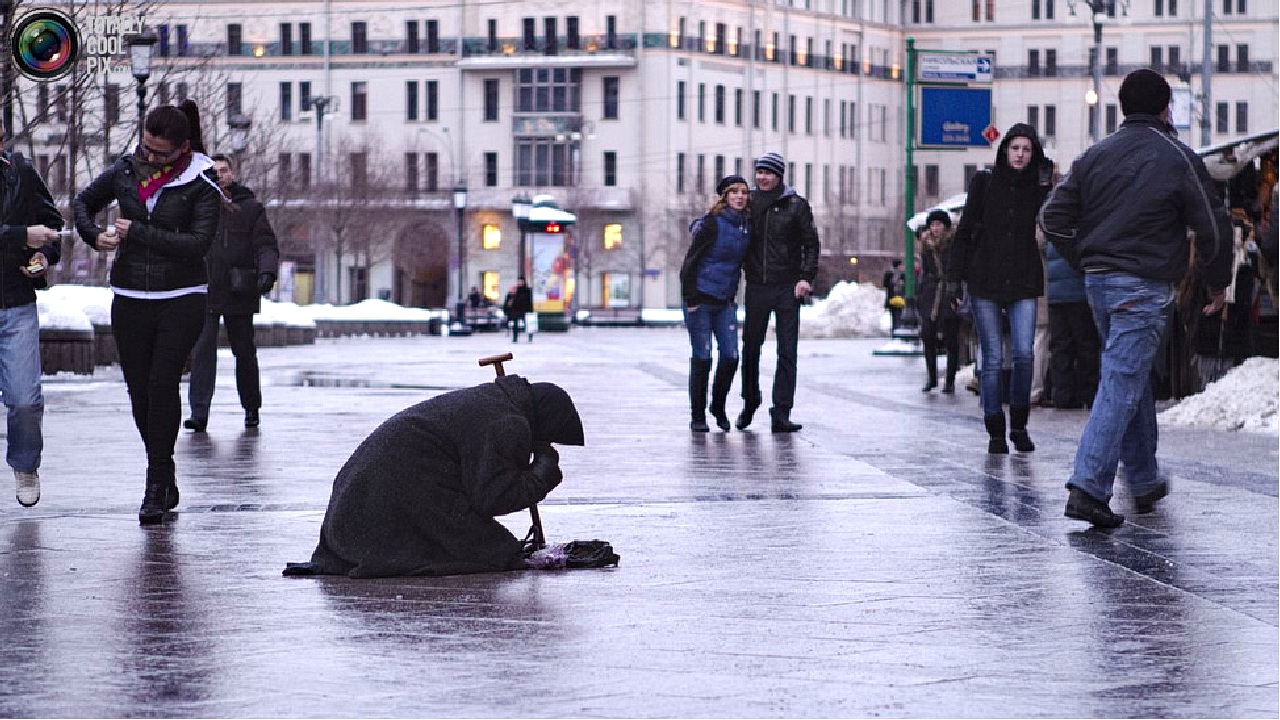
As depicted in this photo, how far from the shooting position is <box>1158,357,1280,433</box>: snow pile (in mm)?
16219

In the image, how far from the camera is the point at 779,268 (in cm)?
1625

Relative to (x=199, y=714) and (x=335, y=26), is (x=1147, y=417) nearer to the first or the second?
(x=199, y=714)

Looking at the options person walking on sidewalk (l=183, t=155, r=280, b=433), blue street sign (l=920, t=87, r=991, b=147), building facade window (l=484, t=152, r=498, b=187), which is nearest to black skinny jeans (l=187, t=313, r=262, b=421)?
person walking on sidewalk (l=183, t=155, r=280, b=433)

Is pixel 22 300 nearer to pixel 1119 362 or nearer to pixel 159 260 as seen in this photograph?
pixel 159 260

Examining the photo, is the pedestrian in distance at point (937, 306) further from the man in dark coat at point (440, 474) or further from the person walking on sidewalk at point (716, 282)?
the man in dark coat at point (440, 474)

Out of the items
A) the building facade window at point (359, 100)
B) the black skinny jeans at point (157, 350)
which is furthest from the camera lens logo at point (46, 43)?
the building facade window at point (359, 100)

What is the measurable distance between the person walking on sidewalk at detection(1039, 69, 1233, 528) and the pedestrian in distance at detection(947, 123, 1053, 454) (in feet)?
11.7

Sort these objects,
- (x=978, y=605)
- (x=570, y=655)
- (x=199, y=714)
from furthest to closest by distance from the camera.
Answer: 1. (x=978, y=605)
2. (x=570, y=655)
3. (x=199, y=714)

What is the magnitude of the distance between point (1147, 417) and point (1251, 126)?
105 metres

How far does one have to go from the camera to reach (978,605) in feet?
25.1

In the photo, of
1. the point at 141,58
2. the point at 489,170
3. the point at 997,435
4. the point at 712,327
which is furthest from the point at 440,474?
the point at 489,170

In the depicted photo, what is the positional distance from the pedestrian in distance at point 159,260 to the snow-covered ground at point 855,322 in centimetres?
808

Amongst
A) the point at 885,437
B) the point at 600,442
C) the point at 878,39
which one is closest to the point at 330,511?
the point at 600,442

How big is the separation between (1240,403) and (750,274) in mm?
3397
